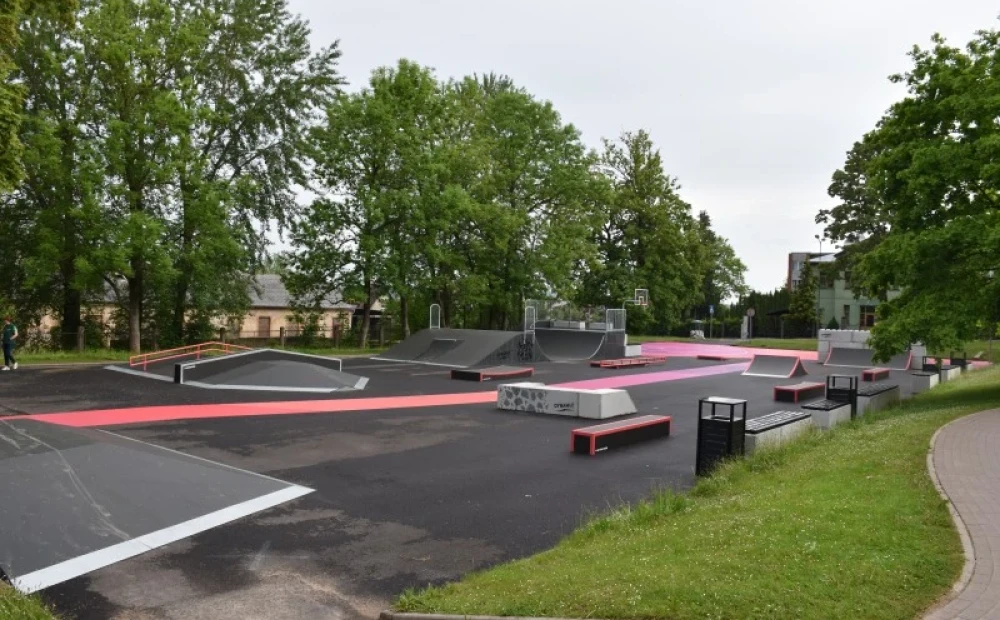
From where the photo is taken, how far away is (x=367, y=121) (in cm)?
3544

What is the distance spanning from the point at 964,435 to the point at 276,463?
10.4 metres

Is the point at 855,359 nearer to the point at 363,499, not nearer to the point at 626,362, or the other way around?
the point at 626,362

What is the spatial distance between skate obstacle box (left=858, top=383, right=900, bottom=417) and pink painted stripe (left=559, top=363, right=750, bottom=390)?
7.36 meters

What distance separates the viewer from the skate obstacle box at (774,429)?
35.2 feet

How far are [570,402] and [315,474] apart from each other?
695cm

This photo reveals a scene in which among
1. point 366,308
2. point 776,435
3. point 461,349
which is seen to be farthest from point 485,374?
point 366,308

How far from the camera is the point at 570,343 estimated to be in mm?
35688

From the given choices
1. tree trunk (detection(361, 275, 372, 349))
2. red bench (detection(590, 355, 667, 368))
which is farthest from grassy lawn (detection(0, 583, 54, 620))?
tree trunk (detection(361, 275, 372, 349))

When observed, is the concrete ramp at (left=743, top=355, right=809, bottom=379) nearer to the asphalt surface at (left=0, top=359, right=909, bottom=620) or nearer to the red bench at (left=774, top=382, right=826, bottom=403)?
the red bench at (left=774, top=382, right=826, bottom=403)

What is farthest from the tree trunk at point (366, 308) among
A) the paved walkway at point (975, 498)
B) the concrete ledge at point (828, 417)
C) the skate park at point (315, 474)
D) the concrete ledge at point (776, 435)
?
the paved walkway at point (975, 498)

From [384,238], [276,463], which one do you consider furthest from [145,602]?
[384,238]

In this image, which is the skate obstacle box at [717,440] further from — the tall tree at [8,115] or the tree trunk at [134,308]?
the tree trunk at [134,308]

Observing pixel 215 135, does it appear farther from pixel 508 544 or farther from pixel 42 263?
pixel 508 544

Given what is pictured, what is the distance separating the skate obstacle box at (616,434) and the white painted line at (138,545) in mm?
4771
